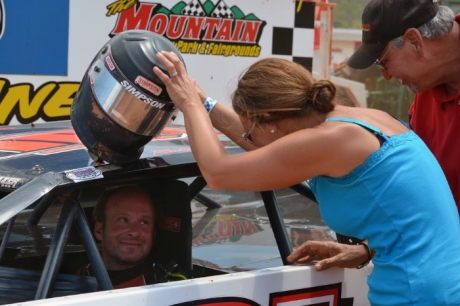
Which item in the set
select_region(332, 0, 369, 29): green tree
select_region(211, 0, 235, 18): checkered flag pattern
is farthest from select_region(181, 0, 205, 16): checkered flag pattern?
select_region(332, 0, 369, 29): green tree

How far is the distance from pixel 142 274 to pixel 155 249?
0.11m

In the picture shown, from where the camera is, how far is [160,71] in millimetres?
2248

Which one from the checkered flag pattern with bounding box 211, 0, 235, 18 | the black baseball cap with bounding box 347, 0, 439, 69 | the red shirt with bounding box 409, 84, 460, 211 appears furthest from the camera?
the checkered flag pattern with bounding box 211, 0, 235, 18

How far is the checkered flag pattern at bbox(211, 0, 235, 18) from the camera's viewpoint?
5773 mm

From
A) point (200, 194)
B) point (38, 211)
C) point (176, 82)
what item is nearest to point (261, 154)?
point (176, 82)

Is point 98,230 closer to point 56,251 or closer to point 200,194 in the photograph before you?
point 56,251

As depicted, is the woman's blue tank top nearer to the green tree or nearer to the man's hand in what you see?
the man's hand

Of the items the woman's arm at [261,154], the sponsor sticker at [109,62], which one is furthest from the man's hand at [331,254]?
the sponsor sticker at [109,62]

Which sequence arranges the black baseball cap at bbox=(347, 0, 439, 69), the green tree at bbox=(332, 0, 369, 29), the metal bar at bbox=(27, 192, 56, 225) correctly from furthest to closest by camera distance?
the green tree at bbox=(332, 0, 369, 29) < the metal bar at bbox=(27, 192, 56, 225) < the black baseball cap at bbox=(347, 0, 439, 69)

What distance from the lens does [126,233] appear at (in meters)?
2.69

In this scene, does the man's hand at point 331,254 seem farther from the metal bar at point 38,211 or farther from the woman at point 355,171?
the metal bar at point 38,211

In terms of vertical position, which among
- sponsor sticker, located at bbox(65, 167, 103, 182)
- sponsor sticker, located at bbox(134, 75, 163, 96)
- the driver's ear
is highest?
sponsor sticker, located at bbox(134, 75, 163, 96)

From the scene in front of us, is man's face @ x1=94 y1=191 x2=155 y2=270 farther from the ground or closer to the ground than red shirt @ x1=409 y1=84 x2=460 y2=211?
closer to the ground

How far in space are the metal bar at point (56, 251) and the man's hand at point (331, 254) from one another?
0.70m
